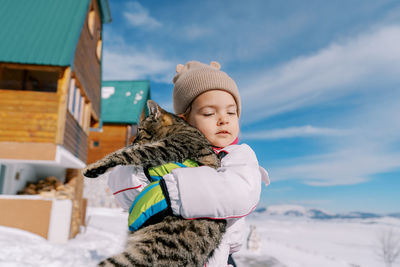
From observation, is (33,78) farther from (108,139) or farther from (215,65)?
(215,65)

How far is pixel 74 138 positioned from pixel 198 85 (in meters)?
11.7

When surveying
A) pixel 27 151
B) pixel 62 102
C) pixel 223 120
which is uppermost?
pixel 62 102

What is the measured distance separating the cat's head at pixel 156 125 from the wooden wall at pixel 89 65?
417 inches

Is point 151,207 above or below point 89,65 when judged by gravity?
below

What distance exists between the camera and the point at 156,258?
66.6 inches

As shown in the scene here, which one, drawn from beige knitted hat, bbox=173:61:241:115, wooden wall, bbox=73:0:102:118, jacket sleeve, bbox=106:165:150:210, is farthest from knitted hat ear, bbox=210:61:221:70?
wooden wall, bbox=73:0:102:118

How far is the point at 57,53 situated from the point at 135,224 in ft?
35.7

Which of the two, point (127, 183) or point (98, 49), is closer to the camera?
point (127, 183)

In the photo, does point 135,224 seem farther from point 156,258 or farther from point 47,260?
point 47,260

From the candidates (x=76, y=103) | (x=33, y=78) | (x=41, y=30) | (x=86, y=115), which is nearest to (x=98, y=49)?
(x=33, y=78)

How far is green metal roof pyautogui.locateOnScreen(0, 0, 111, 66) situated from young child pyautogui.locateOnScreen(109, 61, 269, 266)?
369 inches

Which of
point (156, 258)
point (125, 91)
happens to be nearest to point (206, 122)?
point (156, 258)

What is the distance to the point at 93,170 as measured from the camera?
190cm

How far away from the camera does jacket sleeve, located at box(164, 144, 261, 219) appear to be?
1739 millimetres
